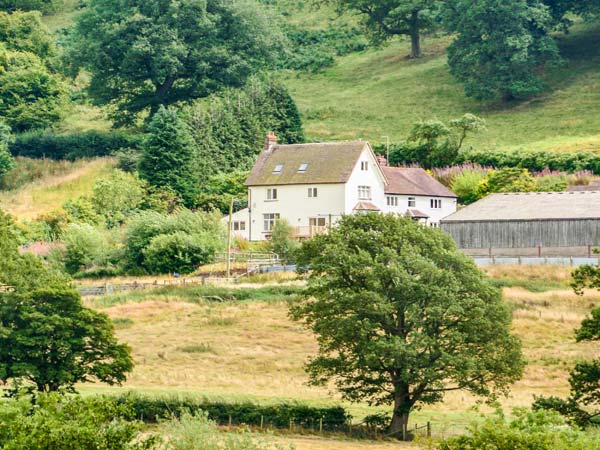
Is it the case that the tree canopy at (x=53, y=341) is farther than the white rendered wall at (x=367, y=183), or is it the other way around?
the white rendered wall at (x=367, y=183)

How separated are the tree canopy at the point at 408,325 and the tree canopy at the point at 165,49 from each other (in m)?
52.8

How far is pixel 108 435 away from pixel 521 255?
173 ft

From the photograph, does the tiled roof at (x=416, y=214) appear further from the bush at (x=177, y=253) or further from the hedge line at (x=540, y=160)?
the bush at (x=177, y=253)

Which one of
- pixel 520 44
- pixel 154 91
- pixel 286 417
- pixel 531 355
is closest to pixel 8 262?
pixel 286 417

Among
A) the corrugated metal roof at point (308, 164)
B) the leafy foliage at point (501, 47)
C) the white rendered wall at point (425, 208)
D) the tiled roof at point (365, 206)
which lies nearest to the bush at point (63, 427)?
the tiled roof at point (365, 206)

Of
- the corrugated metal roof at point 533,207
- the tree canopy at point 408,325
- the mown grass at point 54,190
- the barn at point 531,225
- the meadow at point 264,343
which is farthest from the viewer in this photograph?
the mown grass at point 54,190

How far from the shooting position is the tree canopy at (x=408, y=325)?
52250 millimetres

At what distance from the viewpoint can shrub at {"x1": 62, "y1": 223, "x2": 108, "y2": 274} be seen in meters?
86.4

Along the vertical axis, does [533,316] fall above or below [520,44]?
below

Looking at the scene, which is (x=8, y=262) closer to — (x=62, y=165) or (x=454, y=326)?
(x=454, y=326)

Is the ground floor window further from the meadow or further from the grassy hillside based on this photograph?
the grassy hillside

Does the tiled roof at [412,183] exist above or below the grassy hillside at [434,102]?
below

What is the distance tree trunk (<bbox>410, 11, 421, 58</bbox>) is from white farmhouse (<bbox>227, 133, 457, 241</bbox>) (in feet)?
105

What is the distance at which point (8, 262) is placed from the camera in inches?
2322
